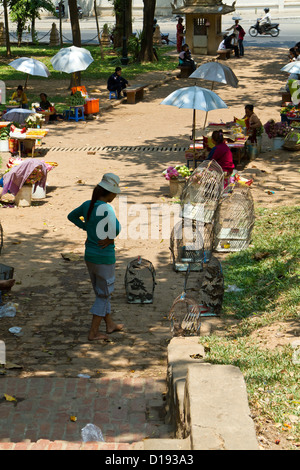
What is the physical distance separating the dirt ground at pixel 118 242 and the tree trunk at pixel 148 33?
22.9 ft

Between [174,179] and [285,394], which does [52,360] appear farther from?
[174,179]

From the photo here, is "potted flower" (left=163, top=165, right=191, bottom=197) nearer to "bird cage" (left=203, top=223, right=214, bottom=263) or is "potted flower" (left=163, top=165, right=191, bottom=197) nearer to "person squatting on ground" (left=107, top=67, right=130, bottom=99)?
"bird cage" (left=203, top=223, right=214, bottom=263)

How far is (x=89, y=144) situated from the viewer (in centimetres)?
1756

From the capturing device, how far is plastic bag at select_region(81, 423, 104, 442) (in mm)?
5066

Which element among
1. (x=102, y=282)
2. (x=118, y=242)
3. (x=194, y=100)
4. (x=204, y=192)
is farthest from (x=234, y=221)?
(x=102, y=282)

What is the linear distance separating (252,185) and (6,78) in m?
16.9

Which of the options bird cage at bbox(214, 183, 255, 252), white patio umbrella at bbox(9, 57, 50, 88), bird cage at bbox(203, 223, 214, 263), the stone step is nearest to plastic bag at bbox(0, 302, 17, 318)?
bird cage at bbox(203, 223, 214, 263)

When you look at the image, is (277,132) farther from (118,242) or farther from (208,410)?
(208,410)

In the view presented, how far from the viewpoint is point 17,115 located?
17.0 m

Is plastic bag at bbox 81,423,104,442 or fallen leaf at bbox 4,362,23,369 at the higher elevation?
plastic bag at bbox 81,423,104,442

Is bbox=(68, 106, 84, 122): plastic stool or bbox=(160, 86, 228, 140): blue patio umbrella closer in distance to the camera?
bbox=(160, 86, 228, 140): blue patio umbrella

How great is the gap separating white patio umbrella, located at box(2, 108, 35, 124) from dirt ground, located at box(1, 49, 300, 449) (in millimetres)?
960

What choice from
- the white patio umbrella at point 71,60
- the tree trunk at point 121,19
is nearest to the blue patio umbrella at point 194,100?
the white patio umbrella at point 71,60

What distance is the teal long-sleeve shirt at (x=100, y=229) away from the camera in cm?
691
